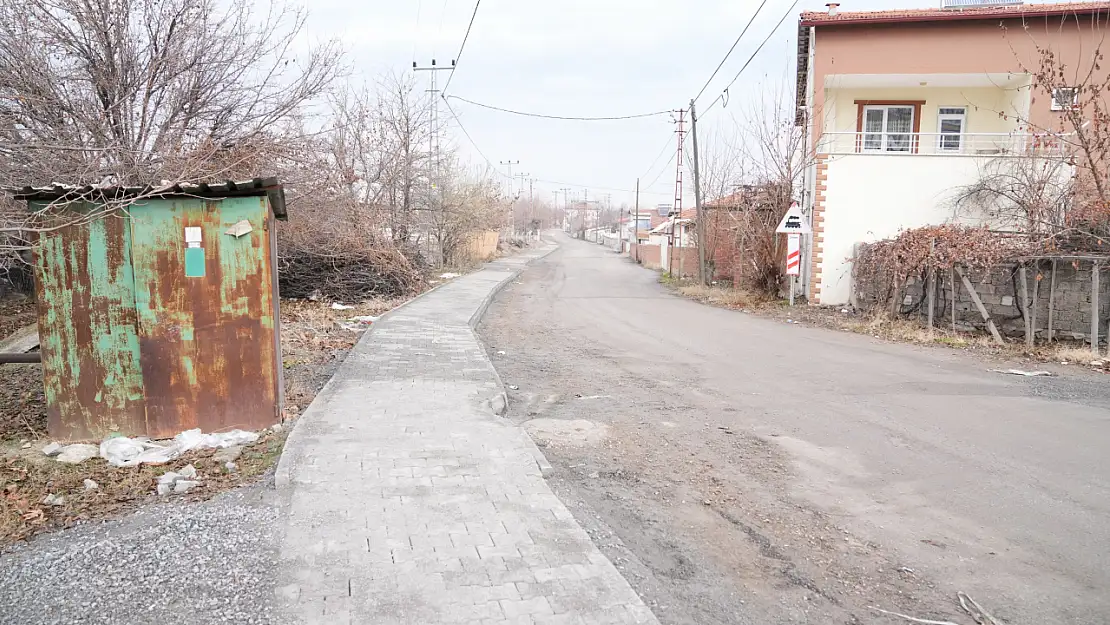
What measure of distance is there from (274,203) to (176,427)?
204 centimetres

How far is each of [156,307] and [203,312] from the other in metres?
0.36

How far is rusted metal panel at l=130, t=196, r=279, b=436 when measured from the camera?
5.75 m

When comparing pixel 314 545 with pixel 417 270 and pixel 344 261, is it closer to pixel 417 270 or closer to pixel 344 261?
pixel 344 261

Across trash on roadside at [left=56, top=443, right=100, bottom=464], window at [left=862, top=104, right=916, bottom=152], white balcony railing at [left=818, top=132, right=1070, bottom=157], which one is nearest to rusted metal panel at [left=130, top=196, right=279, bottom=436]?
trash on roadside at [left=56, top=443, right=100, bottom=464]

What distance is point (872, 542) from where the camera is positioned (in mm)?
4230

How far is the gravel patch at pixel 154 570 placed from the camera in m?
3.19

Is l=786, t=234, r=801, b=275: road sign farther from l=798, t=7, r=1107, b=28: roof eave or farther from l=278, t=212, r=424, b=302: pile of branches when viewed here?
l=278, t=212, r=424, b=302: pile of branches

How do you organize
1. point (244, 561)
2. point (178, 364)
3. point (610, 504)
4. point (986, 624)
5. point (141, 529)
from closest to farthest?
point (986, 624) → point (244, 561) → point (141, 529) → point (610, 504) → point (178, 364)

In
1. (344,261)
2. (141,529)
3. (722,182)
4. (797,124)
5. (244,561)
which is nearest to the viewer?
(244,561)

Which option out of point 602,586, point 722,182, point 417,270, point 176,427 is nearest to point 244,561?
point 602,586

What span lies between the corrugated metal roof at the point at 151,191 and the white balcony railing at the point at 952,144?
14796 mm

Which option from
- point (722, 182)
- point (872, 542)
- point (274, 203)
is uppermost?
point (722, 182)

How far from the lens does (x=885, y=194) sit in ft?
58.1

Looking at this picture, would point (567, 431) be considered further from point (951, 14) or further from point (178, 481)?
point (951, 14)
